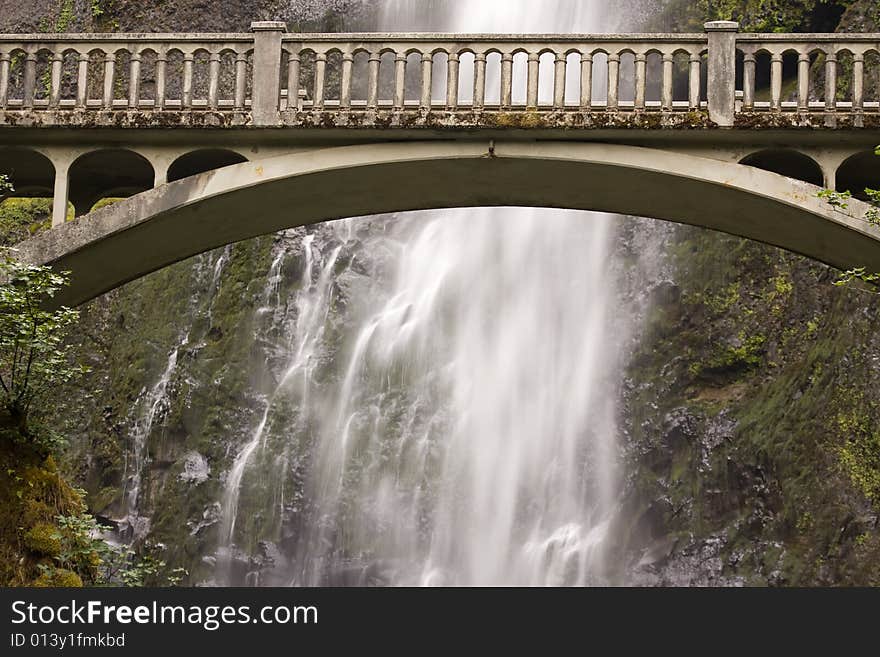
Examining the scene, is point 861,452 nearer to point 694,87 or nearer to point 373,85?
point 694,87

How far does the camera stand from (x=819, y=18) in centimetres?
2580

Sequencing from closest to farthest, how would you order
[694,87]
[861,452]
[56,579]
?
[56,579] → [694,87] → [861,452]

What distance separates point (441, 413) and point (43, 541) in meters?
13.9

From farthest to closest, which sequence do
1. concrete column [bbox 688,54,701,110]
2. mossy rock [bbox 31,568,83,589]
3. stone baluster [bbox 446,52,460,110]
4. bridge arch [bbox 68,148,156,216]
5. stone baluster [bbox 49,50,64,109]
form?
bridge arch [bbox 68,148,156,216], stone baluster [bbox 49,50,64,109], stone baluster [bbox 446,52,460,110], concrete column [bbox 688,54,701,110], mossy rock [bbox 31,568,83,589]

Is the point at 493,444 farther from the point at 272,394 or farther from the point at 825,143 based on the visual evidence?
the point at 825,143

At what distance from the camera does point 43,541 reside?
40.2 ft

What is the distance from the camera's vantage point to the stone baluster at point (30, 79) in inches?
568

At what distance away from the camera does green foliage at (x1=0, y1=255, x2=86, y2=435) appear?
12531mm

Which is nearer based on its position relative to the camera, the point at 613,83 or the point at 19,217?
the point at 613,83

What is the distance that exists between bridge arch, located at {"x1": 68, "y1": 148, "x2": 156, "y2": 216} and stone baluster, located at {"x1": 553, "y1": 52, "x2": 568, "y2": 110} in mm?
4734

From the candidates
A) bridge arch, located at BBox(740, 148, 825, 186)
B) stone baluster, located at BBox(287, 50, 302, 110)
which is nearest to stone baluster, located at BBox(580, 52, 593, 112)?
bridge arch, located at BBox(740, 148, 825, 186)

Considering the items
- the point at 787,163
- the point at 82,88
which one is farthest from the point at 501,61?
the point at 82,88

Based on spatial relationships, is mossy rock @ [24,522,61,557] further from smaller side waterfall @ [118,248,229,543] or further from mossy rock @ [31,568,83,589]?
smaller side waterfall @ [118,248,229,543]

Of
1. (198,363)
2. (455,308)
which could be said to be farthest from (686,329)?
(198,363)
